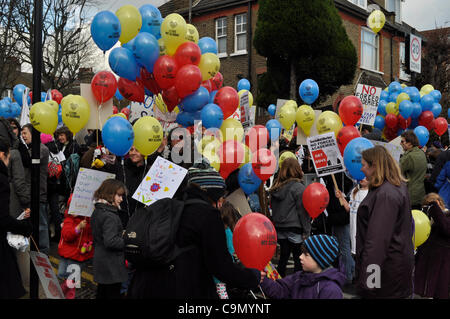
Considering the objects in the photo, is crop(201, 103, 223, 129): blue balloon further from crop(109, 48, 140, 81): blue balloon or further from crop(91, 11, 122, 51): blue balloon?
crop(91, 11, 122, 51): blue balloon

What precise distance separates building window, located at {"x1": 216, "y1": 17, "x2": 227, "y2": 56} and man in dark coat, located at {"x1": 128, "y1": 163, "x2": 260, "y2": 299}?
20.4 metres

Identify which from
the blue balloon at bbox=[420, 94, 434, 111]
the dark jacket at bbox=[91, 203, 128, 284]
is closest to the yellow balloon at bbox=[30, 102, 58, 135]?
the dark jacket at bbox=[91, 203, 128, 284]

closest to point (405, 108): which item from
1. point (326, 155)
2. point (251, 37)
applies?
point (326, 155)

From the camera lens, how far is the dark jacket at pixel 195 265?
2521mm

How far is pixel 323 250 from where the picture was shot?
300 cm

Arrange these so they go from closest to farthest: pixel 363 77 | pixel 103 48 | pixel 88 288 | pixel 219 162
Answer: pixel 219 162, pixel 88 288, pixel 103 48, pixel 363 77

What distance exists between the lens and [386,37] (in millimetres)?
25922

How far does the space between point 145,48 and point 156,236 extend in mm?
4360

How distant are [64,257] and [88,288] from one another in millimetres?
1022

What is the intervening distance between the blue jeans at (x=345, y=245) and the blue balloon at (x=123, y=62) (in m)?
3.62

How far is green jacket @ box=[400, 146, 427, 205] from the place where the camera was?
7.64m

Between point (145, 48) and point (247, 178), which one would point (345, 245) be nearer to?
point (247, 178)
